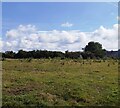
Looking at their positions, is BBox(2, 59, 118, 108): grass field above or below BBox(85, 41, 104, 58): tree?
below

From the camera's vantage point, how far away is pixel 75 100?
1512cm

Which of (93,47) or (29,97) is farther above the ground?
(93,47)

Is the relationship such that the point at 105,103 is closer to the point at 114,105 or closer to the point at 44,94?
the point at 114,105

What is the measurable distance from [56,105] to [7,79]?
21.9 ft

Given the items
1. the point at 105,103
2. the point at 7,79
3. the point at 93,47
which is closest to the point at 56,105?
the point at 105,103

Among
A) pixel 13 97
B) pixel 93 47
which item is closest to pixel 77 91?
pixel 13 97

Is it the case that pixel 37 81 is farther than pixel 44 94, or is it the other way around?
pixel 37 81

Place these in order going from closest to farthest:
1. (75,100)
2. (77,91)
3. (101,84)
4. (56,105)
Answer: (56,105) → (75,100) → (77,91) → (101,84)

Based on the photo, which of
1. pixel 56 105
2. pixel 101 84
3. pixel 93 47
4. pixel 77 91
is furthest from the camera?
pixel 93 47

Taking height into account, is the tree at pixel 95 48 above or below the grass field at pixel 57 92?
above

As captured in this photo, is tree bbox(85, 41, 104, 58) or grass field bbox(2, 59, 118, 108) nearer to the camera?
grass field bbox(2, 59, 118, 108)

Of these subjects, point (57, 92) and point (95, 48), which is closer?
point (57, 92)

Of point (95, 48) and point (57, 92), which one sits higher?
point (95, 48)

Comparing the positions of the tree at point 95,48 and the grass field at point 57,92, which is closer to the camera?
the grass field at point 57,92
